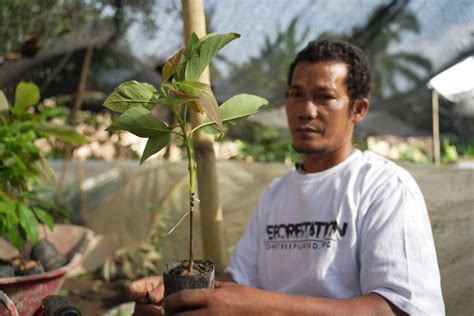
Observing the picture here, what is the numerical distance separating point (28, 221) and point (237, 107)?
3.87 feet

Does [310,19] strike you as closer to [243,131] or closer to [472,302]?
[243,131]

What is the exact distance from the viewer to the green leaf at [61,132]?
82.8 inches

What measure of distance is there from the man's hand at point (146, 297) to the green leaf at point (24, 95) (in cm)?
116

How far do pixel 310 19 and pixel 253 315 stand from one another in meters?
2.71

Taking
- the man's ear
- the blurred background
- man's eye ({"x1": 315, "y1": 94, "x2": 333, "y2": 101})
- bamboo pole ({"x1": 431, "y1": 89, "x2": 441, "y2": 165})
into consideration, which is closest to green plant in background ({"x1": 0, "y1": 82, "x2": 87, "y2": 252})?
the blurred background

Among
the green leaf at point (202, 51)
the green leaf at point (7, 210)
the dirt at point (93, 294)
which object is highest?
the green leaf at point (202, 51)

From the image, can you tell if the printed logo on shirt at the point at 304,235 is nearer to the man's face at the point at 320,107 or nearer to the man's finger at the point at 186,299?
the man's face at the point at 320,107

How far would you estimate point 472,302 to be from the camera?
6.06ft

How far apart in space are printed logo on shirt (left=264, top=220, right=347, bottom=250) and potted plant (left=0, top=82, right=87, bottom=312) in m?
0.95

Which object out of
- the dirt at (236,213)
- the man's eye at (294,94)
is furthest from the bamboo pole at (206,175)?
the dirt at (236,213)

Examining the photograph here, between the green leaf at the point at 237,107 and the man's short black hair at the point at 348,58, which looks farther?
the man's short black hair at the point at 348,58

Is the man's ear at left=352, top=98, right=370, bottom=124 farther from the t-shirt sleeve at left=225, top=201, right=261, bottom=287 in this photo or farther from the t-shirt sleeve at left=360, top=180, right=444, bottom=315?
the t-shirt sleeve at left=225, top=201, right=261, bottom=287

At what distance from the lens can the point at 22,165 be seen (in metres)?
1.97

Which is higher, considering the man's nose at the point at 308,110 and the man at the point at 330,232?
the man's nose at the point at 308,110
